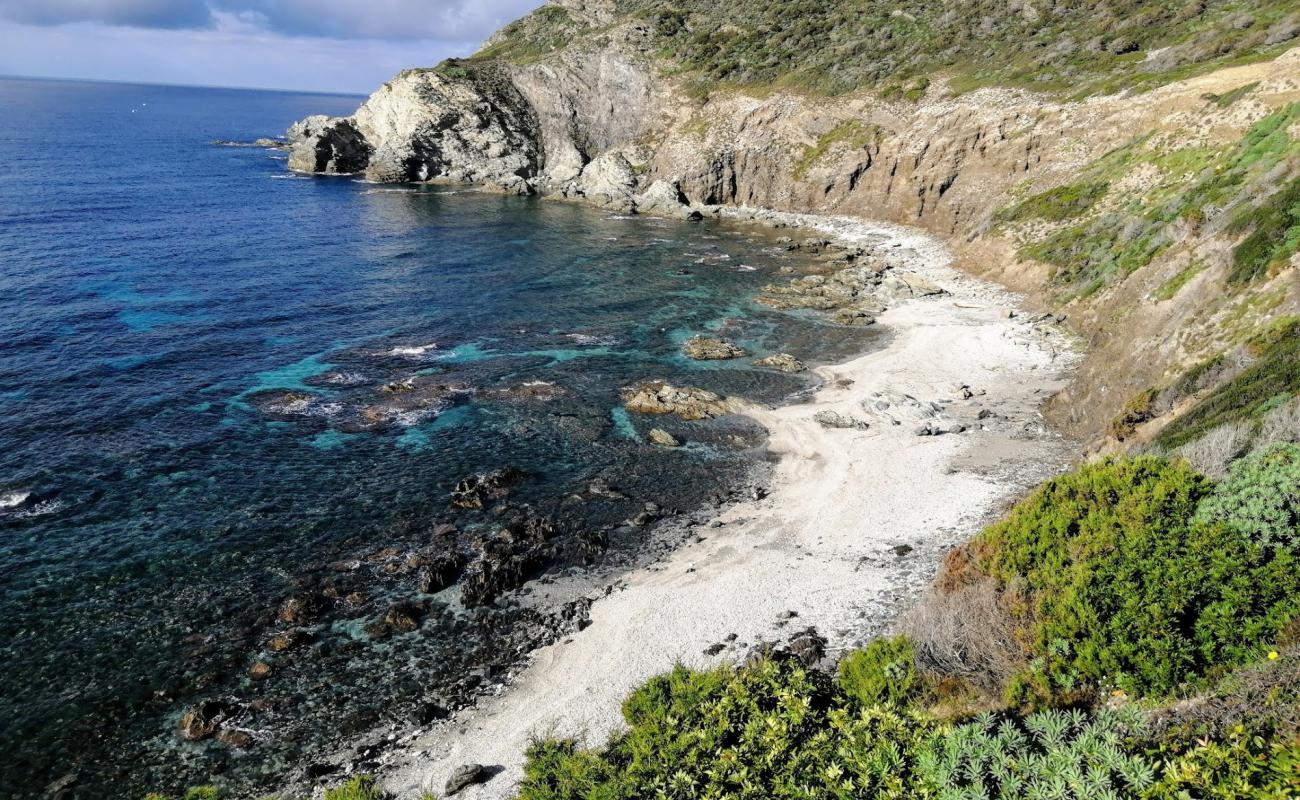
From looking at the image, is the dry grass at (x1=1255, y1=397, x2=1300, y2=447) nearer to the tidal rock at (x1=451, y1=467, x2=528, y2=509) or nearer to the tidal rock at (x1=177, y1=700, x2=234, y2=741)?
the tidal rock at (x1=451, y1=467, x2=528, y2=509)

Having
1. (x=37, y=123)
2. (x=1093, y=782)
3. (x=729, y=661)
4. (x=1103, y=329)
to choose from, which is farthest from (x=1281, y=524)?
(x=37, y=123)

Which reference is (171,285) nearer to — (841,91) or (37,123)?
(841,91)

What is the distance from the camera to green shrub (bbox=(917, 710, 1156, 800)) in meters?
10.7

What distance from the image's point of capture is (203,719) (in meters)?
22.4

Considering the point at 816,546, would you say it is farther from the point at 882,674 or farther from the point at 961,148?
the point at 961,148

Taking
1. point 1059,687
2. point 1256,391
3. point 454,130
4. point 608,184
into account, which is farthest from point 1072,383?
point 454,130

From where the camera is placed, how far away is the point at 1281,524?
15.9 meters

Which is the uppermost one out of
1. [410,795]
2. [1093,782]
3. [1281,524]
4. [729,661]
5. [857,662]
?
[1281,524]

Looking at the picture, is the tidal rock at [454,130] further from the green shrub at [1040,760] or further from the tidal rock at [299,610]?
the green shrub at [1040,760]

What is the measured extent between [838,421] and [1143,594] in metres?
26.0

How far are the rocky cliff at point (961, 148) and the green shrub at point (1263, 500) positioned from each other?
12.1 meters

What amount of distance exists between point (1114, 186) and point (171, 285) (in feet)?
289

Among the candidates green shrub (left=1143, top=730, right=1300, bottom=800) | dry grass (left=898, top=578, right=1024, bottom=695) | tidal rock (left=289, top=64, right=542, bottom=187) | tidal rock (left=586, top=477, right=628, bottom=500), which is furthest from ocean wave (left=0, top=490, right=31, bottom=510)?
tidal rock (left=289, top=64, right=542, bottom=187)

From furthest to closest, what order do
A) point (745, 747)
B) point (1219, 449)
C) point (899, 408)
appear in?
point (899, 408) < point (1219, 449) < point (745, 747)
